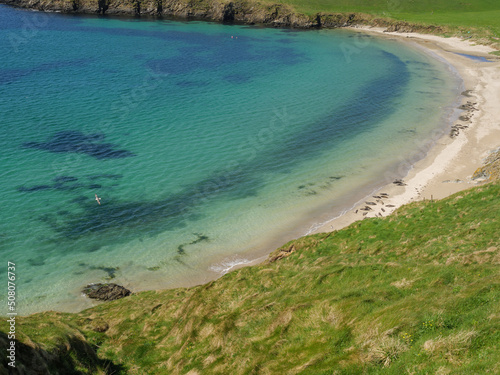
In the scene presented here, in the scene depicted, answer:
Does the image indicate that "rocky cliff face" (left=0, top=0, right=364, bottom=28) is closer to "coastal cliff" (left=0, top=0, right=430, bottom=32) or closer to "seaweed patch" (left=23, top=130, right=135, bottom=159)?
"coastal cliff" (left=0, top=0, right=430, bottom=32)

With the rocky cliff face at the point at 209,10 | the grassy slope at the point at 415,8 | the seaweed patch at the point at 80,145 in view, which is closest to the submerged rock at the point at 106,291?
the seaweed patch at the point at 80,145

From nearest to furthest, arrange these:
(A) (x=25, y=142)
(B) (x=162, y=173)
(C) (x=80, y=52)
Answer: (B) (x=162, y=173) → (A) (x=25, y=142) → (C) (x=80, y=52)

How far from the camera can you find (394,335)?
662 inches

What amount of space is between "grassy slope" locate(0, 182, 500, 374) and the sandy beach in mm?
12786

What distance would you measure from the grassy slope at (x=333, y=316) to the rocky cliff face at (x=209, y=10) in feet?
493

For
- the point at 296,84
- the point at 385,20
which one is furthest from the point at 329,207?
the point at 385,20

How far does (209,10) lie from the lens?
173000 mm

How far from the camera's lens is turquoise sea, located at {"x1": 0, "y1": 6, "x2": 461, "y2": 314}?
134ft

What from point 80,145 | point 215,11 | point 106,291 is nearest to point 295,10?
point 215,11

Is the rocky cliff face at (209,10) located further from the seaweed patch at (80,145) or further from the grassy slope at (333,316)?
the grassy slope at (333,316)

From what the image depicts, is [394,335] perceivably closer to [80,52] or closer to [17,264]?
[17,264]

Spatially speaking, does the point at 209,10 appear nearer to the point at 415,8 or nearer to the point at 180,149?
the point at 415,8

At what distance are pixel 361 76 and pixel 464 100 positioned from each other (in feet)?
91.7

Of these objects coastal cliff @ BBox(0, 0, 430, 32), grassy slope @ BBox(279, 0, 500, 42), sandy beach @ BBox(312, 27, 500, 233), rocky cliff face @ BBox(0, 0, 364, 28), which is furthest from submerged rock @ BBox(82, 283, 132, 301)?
grassy slope @ BBox(279, 0, 500, 42)
